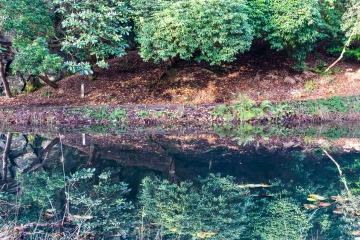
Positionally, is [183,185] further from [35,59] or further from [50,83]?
[50,83]

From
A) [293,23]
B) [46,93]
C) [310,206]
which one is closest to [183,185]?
[310,206]

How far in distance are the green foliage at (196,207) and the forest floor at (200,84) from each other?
336 inches

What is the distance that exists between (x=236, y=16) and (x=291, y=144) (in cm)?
539

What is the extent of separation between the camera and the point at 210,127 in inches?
609

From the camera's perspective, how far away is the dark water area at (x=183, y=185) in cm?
661

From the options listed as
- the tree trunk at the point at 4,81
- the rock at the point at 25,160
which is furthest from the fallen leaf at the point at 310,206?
the tree trunk at the point at 4,81

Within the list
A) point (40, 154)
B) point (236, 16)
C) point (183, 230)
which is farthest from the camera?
point (236, 16)

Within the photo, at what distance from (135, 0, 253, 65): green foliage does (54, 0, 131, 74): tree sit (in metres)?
0.93

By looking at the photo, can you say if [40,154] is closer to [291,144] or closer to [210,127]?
[210,127]

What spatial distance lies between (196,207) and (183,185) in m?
1.28

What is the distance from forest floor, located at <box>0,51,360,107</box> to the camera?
17.5 metres

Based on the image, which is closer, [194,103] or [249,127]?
[249,127]

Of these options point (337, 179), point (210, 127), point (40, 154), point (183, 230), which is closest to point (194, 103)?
point (210, 127)

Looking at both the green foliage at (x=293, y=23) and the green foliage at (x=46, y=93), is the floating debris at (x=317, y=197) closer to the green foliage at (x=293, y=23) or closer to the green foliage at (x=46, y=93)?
the green foliage at (x=293, y=23)
